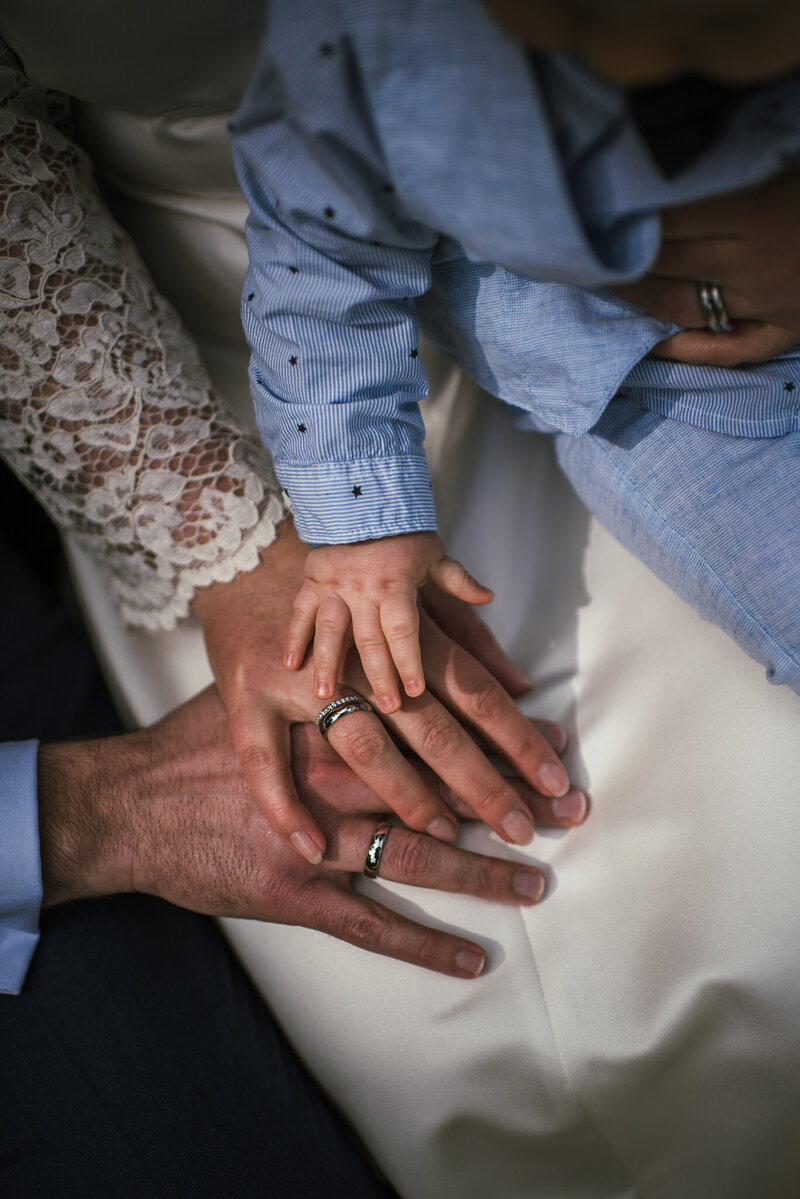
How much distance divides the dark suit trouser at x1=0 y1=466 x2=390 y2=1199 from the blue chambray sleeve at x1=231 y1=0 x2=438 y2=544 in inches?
19.0

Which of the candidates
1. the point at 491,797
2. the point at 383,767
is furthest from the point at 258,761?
the point at 491,797

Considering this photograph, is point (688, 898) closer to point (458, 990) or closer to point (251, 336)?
point (458, 990)

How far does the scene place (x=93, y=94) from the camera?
822mm

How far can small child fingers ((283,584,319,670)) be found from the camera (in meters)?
0.79

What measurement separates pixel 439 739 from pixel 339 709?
106 mm

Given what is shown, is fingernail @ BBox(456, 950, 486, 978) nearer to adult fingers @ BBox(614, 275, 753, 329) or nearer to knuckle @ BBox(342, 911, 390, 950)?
knuckle @ BBox(342, 911, 390, 950)

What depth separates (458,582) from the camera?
2.57ft

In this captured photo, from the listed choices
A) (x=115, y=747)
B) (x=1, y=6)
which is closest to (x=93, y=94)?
(x=1, y=6)

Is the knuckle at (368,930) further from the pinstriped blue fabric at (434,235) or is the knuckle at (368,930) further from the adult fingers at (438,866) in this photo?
the pinstriped blue fabric at (434,235)

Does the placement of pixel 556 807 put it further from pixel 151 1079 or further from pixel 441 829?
pixel 151 1079

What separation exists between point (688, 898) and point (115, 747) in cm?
62

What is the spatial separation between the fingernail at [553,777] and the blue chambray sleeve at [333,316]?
0.92ft

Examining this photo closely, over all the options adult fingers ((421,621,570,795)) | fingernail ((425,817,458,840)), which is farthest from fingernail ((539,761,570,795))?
fingernail ((425,817,458,840))

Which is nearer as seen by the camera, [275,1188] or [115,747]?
[275,1188]
